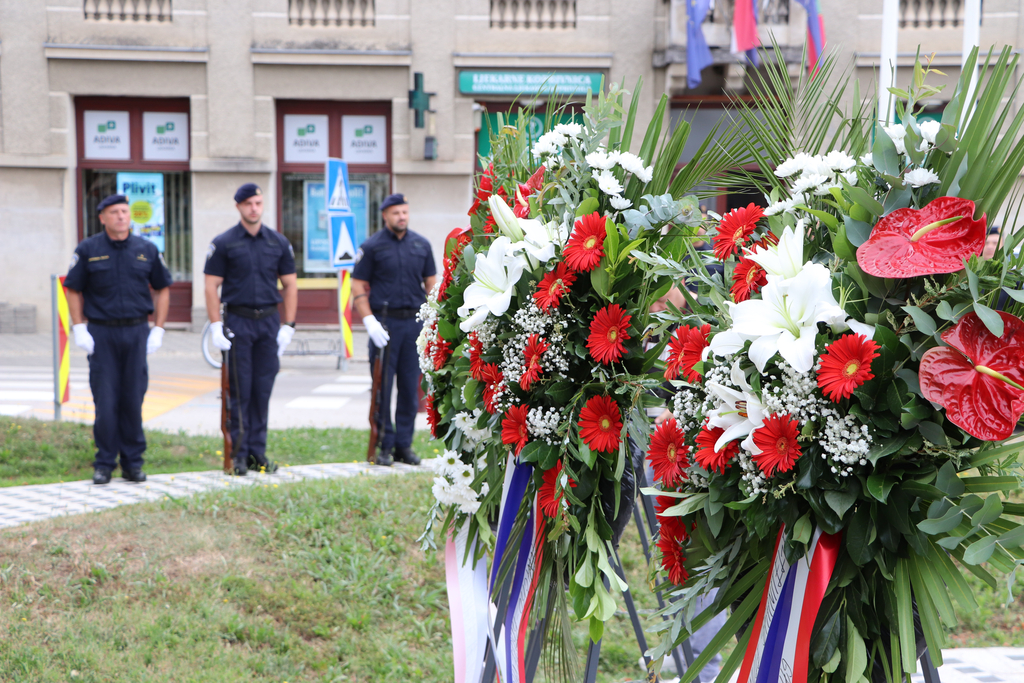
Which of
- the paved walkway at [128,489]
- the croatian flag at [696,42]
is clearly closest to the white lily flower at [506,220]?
the paved walkway at [128,489]

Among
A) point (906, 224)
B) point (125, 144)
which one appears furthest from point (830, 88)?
point (125, 144)

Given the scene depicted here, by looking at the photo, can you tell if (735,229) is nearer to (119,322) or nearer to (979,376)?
(979,376)

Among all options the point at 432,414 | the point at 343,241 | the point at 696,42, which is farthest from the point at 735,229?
the point at 696,42

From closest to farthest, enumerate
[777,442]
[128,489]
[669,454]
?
1. [777,442]
2. [669,454]
3. [128,489]

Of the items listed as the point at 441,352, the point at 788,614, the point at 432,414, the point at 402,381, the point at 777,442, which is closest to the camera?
the point at 777,442

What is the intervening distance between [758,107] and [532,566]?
125 centimetres

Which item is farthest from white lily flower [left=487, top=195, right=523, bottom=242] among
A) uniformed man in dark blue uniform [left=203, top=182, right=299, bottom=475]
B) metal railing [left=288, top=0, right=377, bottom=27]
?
metal railing [left=288, top=0, right=377, bottom=27]

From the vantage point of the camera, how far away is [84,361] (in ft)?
43.0

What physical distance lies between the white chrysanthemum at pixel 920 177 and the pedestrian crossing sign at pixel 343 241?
999cm

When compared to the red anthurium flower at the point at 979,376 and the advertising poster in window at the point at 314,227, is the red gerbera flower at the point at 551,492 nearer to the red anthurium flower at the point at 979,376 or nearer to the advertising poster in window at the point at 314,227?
the red anthurium flower at the point at 979,376

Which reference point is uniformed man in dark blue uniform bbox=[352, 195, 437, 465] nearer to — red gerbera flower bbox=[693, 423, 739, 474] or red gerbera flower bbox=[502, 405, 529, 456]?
red gerbera flower bbox=[502, 405, 529, 456]

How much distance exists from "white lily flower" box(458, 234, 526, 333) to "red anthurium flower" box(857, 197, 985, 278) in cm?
78

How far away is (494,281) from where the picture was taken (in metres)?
2.08

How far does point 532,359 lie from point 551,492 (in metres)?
0.32
